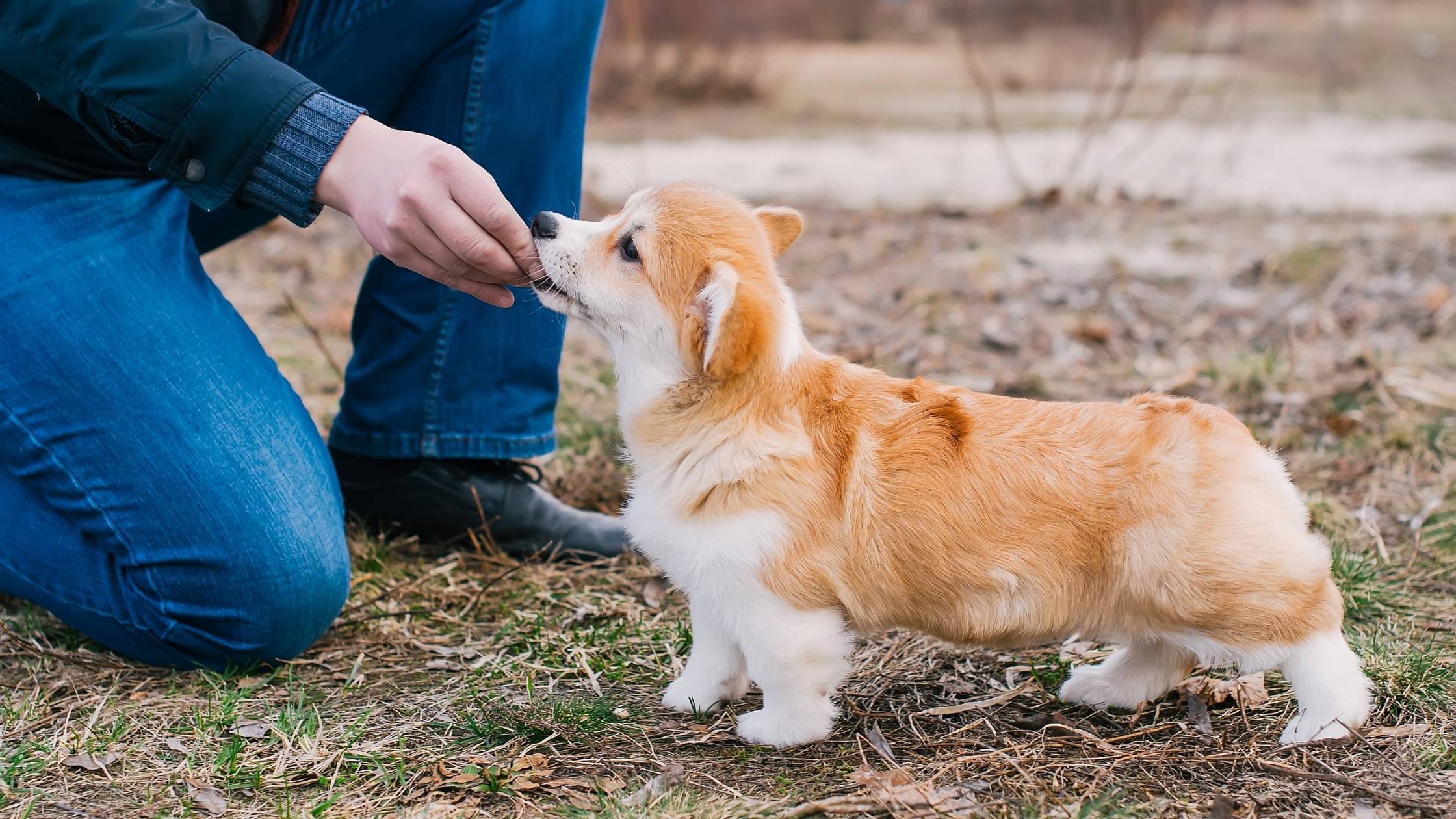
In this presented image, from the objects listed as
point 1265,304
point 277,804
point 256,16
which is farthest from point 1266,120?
point 277,804

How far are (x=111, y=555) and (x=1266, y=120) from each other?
12466 mm

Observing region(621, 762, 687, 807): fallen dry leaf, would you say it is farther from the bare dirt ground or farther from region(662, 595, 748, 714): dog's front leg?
region(662, 595, 748, 714): dog's front leg

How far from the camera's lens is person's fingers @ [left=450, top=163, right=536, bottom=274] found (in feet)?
7.82

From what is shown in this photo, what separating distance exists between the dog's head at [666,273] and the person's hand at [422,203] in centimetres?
10

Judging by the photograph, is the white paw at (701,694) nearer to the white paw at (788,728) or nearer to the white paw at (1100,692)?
the white paw at (788,728)

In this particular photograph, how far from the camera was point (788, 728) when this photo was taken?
2.43 meters

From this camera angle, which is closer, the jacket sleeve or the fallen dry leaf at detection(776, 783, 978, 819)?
the fallen dry leaf at detection(776, 783, 978, 819)

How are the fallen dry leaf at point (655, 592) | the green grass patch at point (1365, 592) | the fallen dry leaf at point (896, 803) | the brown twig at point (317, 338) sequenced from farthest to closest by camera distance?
the brown twig at point (317, 338)
the fallen dry leaf at point (655, 592)
the green grass patch at point (1365, 592)
the fallen dry leaf at point (896, 803)

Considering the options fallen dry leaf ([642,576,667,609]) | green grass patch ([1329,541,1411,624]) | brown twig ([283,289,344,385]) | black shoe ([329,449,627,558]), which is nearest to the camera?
green grass patch ([1329,541,1411,624])

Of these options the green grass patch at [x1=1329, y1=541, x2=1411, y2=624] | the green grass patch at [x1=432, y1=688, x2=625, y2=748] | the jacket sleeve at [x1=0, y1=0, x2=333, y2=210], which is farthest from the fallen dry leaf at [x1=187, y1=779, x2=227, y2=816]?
the green grass patch at [x1=1329, y1=541, x2=1411, y2=624]

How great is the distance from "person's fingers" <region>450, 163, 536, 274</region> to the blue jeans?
812 millimetres

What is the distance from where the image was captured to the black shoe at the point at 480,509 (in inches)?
134

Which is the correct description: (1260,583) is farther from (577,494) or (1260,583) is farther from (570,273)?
(577,494)

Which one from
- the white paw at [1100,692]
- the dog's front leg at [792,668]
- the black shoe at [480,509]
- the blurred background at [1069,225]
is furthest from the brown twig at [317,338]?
the white paw at [1100,692]
